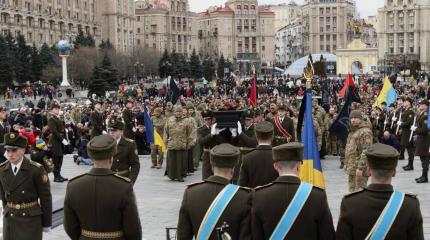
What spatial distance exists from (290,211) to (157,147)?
12.2 m

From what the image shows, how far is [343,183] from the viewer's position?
44.0 feet

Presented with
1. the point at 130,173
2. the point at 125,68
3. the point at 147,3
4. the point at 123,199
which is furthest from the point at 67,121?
the point at 147,3

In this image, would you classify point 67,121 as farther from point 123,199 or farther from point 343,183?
point 123,199

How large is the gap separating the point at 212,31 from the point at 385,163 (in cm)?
14086

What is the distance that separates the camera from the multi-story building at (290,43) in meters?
155

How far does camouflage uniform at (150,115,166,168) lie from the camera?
16.4m

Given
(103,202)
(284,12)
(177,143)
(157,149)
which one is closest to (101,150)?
(103,202)

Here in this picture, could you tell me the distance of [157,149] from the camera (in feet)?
→ 55.0

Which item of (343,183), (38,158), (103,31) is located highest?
(103,31)

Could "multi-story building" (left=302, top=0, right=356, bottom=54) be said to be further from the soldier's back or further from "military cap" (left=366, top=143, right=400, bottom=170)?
the soldier's back

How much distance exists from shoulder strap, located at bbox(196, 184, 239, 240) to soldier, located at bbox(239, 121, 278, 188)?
2221 mm

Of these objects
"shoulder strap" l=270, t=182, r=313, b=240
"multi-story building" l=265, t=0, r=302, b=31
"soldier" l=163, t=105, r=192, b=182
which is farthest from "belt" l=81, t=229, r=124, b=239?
"multi-story building" l=265, t=0, r=302, b=31

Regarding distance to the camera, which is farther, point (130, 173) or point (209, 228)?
point (130, 173)

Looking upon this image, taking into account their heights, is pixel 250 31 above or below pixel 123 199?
above
